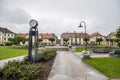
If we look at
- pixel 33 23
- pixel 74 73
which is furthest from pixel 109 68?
pixel 33 23

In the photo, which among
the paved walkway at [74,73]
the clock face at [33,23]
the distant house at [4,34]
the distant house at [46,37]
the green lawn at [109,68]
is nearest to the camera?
the paved walkway at [74,73]

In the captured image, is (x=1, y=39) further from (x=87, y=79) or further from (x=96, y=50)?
(x=87, y=79)

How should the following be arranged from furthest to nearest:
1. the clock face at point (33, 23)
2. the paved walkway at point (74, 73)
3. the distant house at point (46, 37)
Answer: the distant house at point (46, 37) → the clock face at point (33, 23) → the paved walkway at point (74, 73)

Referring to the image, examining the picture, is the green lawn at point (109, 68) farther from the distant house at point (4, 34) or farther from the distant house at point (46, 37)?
the distant house at point (46, 37)

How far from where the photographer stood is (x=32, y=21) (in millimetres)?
17656

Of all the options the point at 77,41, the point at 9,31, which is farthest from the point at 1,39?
the point at 77,41

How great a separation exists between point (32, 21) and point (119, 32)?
16814 millimetres

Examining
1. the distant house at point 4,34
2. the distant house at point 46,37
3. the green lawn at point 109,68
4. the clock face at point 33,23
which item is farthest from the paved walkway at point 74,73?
the distant house at point 46,37

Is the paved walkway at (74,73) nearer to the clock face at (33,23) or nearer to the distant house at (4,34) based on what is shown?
the clock face at (33,23)

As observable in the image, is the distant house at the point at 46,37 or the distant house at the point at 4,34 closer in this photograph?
the distant house at the point at 4,34

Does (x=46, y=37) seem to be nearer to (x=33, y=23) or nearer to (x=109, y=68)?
(x=33, y=23)

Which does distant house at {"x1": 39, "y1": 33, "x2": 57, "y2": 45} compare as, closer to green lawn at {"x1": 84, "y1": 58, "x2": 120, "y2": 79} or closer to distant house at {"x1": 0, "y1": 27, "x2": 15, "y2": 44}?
distant house at {"x1": 0, "y1": 27, "x2": 15, "y2": 44}

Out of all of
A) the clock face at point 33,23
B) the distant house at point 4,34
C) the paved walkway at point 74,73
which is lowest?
the paved walkway at point 74,73

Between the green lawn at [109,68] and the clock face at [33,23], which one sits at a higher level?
the clock face at [33,23]
